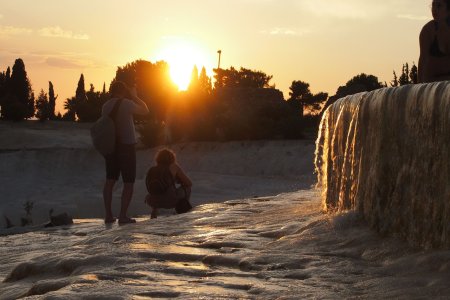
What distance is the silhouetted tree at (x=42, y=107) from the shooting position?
155 feet

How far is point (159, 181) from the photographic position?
9789mm

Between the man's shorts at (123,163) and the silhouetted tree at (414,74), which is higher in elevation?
the silhouetted tree at (414,74)

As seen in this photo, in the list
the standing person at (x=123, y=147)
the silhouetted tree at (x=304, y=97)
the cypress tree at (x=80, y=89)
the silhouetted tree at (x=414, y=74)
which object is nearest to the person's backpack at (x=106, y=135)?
the standing person at (x=123, y=147)

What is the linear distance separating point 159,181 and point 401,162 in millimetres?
5270

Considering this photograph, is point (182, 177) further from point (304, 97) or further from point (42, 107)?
point (42, 107)

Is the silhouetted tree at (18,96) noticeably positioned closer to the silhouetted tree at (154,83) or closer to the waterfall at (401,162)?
the silhouetted tree at (154,83)

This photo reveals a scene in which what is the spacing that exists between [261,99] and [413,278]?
1138 inches

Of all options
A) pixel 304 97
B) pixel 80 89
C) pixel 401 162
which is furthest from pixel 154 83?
pixel 401 162

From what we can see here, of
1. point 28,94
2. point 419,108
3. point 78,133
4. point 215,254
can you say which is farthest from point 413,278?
point 28,94

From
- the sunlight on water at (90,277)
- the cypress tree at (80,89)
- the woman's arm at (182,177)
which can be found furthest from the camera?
the cypress tree at (80,89)

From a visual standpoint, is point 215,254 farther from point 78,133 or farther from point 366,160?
point 78,133

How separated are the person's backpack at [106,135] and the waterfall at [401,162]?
340 centimetres

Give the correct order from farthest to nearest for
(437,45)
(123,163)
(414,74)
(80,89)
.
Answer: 1. (80,89)
2. (414,74)
3. (123,163)
4. (437,45)

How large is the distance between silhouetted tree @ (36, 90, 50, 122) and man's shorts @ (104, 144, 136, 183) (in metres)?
38.7
